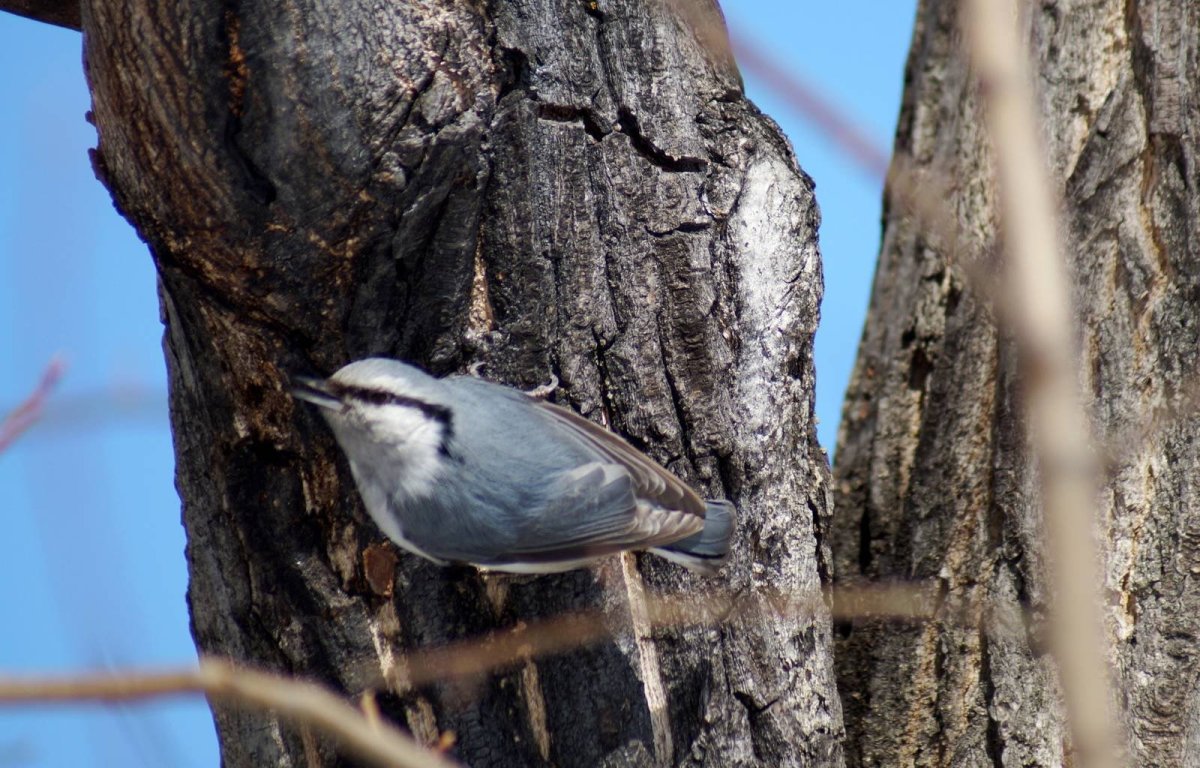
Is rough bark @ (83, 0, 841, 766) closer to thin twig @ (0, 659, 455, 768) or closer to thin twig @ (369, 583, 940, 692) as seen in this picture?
thin twig @ (369, 583, 940, 692)

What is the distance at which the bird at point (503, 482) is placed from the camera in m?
1.77

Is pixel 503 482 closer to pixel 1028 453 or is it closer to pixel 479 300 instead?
pixel 479 300

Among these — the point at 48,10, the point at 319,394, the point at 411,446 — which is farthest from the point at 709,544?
the point at 48,10

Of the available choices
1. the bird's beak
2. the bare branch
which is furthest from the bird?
the bare branch

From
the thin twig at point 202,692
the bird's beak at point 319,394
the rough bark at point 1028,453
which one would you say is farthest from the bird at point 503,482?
A: the thin twig at point 202,692

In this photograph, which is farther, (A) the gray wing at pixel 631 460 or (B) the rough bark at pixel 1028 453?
(B) the rough bark at pixel 1028 453

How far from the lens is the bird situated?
5.80ft

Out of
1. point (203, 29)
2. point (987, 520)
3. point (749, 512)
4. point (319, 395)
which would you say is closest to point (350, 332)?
point (319, 395)

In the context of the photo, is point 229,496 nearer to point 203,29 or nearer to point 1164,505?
point 203,29

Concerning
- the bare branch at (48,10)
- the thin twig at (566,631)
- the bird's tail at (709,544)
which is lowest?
the thin twig at (566,631)

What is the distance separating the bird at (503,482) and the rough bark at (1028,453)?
631 millimetres

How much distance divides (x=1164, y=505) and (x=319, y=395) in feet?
4.78

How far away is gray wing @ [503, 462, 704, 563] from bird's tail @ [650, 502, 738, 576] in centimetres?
2

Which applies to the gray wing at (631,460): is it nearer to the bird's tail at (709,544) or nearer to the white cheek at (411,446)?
the bird's tail at (709,544)
